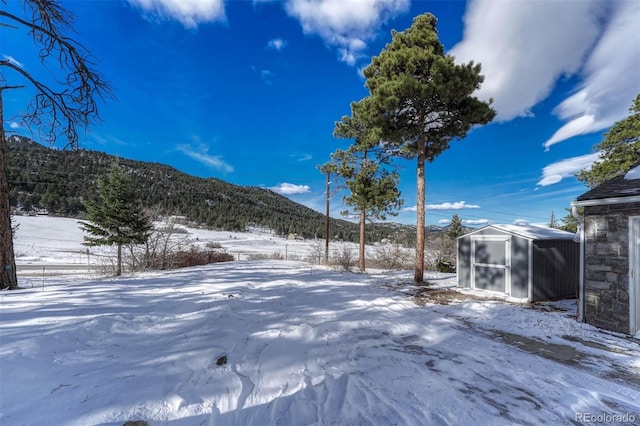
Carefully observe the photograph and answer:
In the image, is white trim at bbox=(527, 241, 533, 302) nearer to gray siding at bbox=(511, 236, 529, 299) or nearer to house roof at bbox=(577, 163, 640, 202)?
gray siding at bbox=(511, 236, 529, 299)

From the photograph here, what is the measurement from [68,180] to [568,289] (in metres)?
68.7

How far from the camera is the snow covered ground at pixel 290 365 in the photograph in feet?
7.36

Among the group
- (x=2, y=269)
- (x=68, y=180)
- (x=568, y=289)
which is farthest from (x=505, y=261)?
(x=68, y=180)

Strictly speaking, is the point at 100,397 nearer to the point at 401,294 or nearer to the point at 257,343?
the point at 257,343

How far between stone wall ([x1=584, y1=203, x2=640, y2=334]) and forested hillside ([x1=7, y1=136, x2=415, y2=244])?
1295 cm

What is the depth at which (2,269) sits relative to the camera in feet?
17.6

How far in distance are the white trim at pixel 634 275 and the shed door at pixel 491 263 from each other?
121 inches

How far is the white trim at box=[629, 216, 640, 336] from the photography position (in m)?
4.62

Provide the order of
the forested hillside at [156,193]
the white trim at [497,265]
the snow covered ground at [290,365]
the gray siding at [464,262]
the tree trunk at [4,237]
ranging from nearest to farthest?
the snow covered ground at [290,365] < the tree trunk at [4,237] < the white trim at [497,265] < the gray siding at [464,262] < the forested hillside at [156,193]

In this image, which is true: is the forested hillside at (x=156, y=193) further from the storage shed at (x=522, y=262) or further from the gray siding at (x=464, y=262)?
the storage shed at (x=522, y=262)

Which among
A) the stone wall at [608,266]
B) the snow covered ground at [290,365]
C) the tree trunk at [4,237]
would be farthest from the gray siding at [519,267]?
the tree trunk at [4,237]

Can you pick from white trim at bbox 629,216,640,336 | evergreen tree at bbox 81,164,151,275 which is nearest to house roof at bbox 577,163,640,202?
white trim at bbox 629,216,640,336

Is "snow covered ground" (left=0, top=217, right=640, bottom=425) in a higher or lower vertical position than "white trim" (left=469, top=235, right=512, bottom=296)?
lower

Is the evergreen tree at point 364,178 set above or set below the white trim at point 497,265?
above
